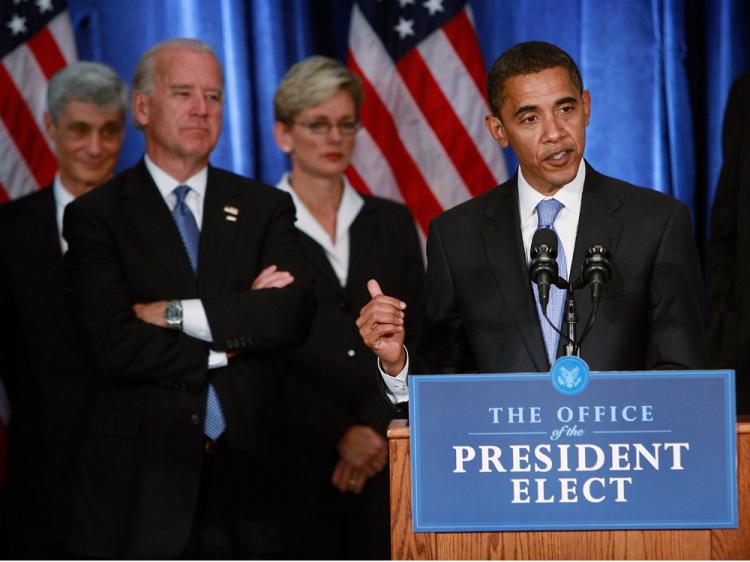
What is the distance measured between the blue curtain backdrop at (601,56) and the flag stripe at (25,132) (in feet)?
1.19

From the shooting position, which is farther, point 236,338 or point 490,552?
point 236,338

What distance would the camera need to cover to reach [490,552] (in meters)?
2.07

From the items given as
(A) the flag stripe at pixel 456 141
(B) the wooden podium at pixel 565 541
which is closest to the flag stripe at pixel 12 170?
(A) the flag stripe at pixel 456 141

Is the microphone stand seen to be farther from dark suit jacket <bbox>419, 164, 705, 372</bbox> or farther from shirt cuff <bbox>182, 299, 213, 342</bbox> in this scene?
shirt cuff <bbox>182, 299, 213, 342</bbox>

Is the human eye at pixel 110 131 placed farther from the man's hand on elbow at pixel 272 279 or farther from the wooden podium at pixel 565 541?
the wooden podium at pixel 565 541

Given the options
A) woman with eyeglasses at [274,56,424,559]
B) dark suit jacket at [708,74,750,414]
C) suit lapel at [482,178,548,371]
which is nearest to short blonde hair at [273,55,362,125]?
woman with eyeglasses at [274,56,424,559]

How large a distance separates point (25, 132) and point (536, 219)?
2.76 m

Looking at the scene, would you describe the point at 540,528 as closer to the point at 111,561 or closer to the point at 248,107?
the point at 111,561

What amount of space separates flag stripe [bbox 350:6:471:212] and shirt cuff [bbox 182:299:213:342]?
1.64 metres

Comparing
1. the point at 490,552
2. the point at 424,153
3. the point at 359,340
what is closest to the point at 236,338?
the point at 359,340

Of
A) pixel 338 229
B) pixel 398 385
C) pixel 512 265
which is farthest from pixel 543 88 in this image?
pixel 338 229

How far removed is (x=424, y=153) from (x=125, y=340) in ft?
6.13

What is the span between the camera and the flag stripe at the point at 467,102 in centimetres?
470

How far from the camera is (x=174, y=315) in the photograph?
130 inches
